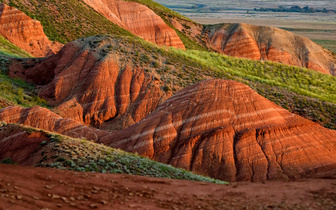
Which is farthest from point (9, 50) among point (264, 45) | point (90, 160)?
point (264, 45)

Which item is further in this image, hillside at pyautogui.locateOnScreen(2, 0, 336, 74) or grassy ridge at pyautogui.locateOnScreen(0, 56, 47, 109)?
hillside at pyautogui.locateOnScreen(2, 0, 336, 74)

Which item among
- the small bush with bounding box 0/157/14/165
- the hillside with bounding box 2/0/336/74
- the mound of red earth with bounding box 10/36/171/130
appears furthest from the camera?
the hillside with bounding box 2/0/336/74

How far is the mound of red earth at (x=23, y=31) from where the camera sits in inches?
2164

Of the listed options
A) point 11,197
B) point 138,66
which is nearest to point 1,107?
point 138,66

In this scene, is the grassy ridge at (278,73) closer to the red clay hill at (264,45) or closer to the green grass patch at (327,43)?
the red clay hill at (264,45)

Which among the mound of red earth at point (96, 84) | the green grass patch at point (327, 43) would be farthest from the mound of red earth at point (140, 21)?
the green grass patch at point (327, 43)

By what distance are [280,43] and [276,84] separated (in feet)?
120

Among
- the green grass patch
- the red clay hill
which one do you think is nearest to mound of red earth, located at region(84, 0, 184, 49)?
the red clay hill

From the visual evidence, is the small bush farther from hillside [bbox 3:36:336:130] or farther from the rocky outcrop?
hillside [bbox 3:36:336:130]

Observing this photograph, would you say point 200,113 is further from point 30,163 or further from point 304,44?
point 304,44

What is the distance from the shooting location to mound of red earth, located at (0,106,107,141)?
95.8 feet

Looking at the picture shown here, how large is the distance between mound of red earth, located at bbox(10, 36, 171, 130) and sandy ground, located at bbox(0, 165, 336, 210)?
22.7 metres

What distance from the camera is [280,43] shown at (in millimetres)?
86875

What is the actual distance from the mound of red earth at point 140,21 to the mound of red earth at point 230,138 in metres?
48.8
